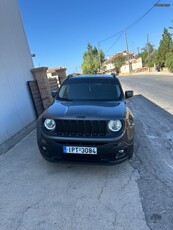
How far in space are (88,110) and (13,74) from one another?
372cm

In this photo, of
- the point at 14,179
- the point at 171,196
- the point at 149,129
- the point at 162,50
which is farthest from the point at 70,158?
the point at 162,50

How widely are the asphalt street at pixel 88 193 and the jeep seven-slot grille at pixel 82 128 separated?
0.79m

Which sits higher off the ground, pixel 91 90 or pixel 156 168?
pixel 91 90

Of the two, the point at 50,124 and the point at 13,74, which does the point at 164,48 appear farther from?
the point at 50,124

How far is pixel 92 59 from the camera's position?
205 ft

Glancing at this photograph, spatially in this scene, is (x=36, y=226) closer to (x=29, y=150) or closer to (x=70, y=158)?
(x=70, y=158)

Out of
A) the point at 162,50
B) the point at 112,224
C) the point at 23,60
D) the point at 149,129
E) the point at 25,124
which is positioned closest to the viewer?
the point at 112,224

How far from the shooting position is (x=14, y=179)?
360 cm

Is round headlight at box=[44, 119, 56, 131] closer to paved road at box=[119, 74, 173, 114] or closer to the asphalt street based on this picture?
the asphalt street

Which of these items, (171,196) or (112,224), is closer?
(112,224)

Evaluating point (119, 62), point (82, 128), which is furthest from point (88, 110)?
point (119, 62)

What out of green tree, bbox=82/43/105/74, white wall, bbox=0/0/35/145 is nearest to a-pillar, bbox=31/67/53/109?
white wall, bbox=0/0/35/145

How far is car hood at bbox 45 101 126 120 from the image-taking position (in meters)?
3.39

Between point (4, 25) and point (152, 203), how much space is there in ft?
20.3
